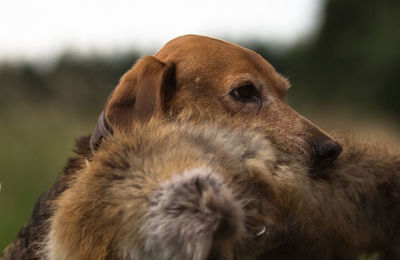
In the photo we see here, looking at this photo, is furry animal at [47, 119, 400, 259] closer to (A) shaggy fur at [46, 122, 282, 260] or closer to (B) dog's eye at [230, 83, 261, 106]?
(A) shaggy fur at [46, 122, 282, 260]

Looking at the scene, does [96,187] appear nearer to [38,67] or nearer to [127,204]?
[127,204]

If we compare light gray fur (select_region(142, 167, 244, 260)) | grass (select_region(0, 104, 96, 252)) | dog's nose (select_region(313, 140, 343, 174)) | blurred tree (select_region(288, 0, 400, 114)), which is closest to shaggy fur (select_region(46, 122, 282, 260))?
light gray fur (select_region(142, 167, 244, 260))

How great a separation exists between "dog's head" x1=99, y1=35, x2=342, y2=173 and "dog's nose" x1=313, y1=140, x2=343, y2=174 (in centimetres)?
51

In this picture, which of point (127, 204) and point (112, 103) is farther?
point (112, 103)

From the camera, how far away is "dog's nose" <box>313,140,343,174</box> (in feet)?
8.11

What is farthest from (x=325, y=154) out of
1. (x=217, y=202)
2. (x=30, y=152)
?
(x=30, y=152)

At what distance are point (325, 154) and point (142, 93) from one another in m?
1.24

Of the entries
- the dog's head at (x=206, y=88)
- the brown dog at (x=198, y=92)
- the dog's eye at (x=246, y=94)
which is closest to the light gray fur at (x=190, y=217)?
the brown dog at (x=198, y=92)

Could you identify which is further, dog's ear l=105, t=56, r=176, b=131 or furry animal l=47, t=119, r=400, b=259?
dog's ear l=105, t=56, r=176, b=131

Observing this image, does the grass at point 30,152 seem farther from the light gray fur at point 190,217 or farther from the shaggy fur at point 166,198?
the light gray fur at point 190,217

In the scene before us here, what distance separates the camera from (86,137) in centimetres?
361

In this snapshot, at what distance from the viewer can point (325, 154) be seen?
2551 mm

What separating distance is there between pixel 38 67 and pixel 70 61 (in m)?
0.77

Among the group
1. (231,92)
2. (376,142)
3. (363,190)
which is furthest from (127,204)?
(231,92)
